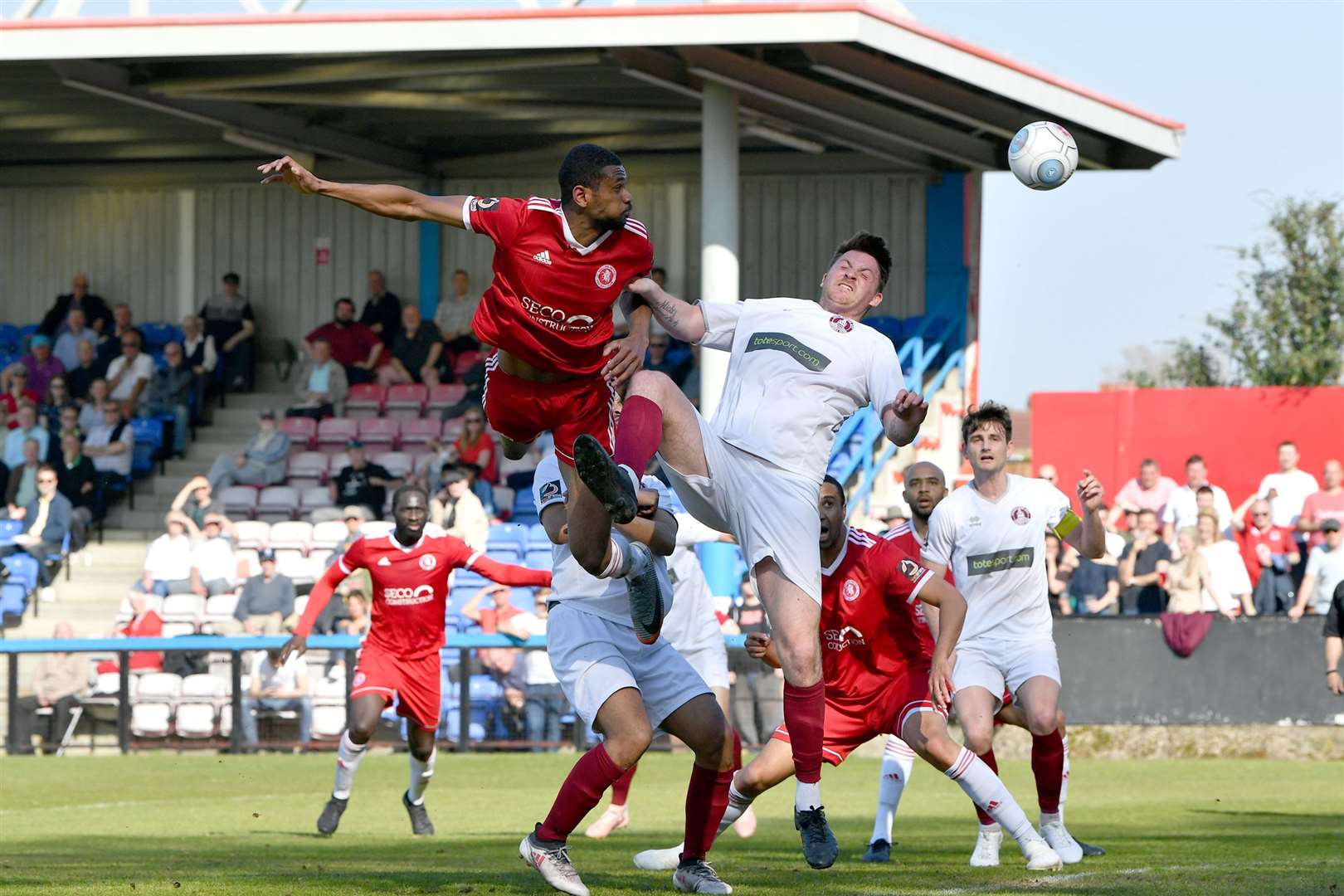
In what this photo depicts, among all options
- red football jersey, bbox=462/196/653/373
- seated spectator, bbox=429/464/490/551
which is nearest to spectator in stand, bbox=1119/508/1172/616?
seated spectator, bbox=429/464/490/551

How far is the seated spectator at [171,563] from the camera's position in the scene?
66.2 feet

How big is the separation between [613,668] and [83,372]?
18.8 m

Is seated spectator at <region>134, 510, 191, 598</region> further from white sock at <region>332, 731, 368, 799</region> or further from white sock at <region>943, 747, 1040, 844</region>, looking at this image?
white sock at <region>943, 747, 1040, 844</region>

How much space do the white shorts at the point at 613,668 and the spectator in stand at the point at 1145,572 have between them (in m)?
10.8

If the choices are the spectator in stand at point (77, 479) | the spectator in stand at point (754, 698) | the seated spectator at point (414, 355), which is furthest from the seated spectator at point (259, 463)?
the spectator in stand at point (754, 698)

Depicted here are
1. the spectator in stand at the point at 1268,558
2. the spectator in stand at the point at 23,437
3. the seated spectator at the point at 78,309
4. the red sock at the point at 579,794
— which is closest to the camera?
the red sock at the point at 579,794

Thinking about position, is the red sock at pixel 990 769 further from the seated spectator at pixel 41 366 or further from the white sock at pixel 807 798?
the seated spectator at pixel 41 366

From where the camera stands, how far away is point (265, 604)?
1919cm

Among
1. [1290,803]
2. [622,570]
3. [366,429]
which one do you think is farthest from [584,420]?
[366,429]

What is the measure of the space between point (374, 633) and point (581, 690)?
5.36 m

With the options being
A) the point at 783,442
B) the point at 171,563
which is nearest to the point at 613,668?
the point at 783,442

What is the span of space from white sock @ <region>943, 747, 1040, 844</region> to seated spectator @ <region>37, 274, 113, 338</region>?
19.2 meters

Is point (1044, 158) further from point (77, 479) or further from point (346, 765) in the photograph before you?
point (77, 479)

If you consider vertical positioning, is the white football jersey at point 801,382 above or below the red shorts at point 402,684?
above
